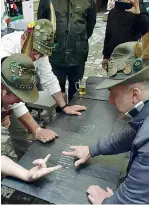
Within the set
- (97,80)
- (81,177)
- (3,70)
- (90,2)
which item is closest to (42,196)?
(81,177)

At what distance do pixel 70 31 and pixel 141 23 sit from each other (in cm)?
64

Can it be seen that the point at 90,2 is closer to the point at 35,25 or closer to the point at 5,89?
the point at 35,25

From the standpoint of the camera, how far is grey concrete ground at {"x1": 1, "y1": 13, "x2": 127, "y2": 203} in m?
1.35

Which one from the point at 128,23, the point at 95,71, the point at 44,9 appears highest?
the point at 44,9

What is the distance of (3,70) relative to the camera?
4.16ft

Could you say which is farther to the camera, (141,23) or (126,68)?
(141,23)

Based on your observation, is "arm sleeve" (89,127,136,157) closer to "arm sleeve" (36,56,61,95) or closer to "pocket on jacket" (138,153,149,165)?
"pocket on jacket" (138,153,149,165)

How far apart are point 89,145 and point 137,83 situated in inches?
18.8

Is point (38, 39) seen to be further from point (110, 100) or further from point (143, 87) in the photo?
point (143, 87)

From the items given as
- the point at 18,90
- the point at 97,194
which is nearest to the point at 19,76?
the point at 18,90

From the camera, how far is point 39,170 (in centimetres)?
121

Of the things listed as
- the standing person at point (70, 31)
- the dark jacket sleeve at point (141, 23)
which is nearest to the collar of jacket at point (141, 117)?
the standing person at point (70, 31)

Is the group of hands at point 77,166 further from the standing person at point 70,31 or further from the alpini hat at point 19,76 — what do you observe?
the standing person at point 70,31

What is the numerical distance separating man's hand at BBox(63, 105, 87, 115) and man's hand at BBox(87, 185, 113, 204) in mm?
713
